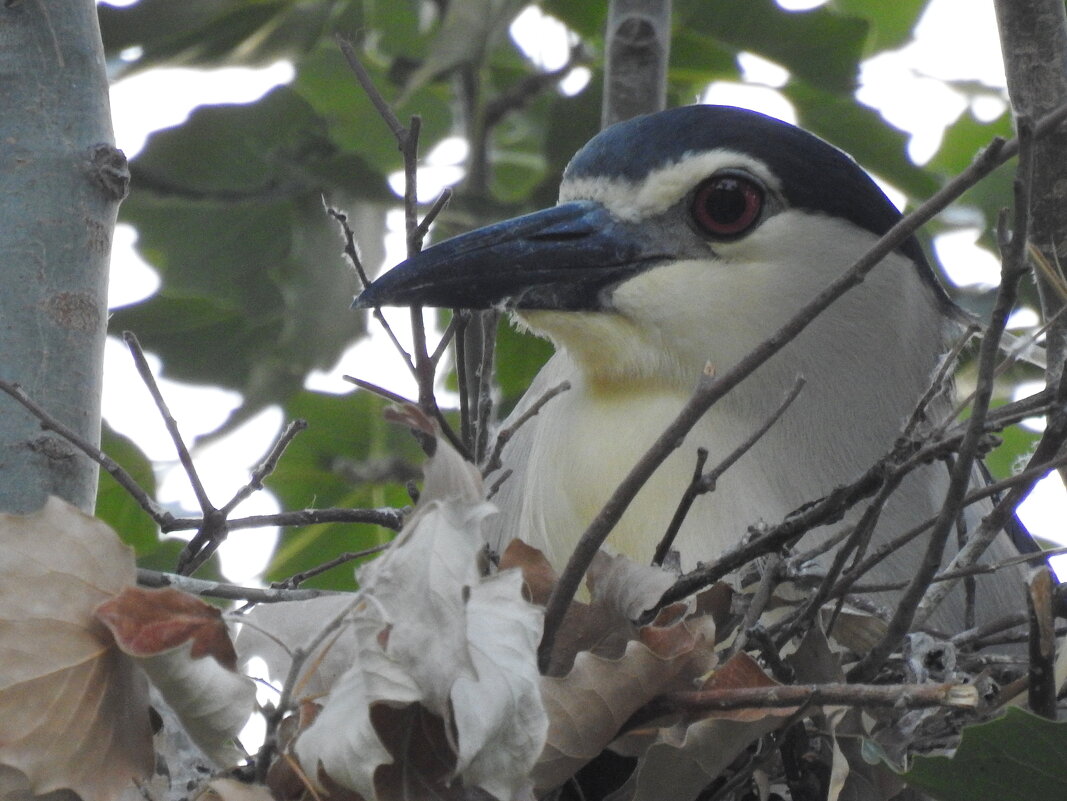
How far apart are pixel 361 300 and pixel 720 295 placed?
0.58 metres

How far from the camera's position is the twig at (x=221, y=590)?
5.08ft

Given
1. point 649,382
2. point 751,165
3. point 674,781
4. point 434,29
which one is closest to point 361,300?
point 649,382

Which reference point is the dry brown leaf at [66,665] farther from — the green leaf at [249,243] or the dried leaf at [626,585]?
the green leaf at [249,243]

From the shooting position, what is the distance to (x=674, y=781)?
1.36 m

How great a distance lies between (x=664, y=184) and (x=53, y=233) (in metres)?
0.91

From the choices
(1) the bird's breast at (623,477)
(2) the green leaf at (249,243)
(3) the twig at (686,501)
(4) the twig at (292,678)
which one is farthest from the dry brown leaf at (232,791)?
(2) the green leaf at (249,243)

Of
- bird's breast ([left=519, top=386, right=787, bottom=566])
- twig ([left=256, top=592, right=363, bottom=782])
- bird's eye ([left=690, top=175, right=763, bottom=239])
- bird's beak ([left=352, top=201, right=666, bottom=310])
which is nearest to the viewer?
twig ([left=256, top=592, right=363, bottom=782])

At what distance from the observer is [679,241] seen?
2221 mm

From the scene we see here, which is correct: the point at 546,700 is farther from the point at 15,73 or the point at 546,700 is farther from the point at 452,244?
the point at 15,73

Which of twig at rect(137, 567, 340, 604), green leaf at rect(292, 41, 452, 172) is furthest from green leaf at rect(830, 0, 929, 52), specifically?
twig at rect(137, 567, 340, 604)

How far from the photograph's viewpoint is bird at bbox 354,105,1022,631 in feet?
6.97

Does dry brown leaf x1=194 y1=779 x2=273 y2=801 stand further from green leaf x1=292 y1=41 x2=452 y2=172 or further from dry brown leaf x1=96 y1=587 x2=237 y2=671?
green leaf x1=292 y1=41 x2=452 y2=172

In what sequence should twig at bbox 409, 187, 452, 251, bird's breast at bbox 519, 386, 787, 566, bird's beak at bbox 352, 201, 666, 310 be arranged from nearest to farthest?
twig at bbox 409, 187, 452, 251, bird's beak at bbox 352, 201, 666, 310, bird's breast at bbox 519, 386, 787, 566

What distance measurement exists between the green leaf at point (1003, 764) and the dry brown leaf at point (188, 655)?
600mm
